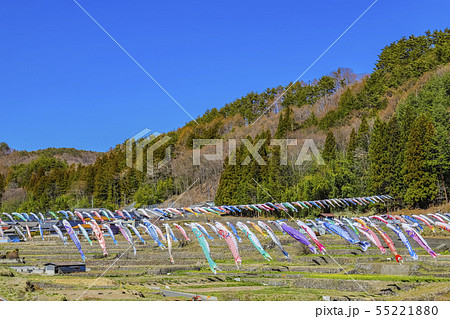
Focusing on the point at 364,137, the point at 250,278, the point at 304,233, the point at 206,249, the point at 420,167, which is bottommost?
the point at 250,278

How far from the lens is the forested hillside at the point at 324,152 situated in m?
49.1

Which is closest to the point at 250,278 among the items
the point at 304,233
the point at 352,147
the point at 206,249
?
the point at 206,249

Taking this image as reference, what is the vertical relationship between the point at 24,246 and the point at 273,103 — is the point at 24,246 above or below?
below

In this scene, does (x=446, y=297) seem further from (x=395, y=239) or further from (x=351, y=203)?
(x=351, y=203)

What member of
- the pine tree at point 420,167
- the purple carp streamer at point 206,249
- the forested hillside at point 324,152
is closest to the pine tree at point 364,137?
the forested hillside at point 324,152

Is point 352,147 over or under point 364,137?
under

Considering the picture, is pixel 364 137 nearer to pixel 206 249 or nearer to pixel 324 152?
pixel 324 152

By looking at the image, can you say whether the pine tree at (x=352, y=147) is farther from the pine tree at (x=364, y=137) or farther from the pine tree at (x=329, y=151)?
the pine tree at (x=329, y=151)

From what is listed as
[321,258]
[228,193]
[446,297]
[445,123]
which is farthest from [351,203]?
[446,297]

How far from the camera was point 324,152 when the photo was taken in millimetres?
64250

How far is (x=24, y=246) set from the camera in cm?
4325

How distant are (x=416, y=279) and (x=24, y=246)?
35501 mm

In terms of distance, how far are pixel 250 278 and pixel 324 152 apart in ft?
143

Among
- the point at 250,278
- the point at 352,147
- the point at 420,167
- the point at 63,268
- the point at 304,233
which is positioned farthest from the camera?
the point at 352,147
